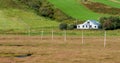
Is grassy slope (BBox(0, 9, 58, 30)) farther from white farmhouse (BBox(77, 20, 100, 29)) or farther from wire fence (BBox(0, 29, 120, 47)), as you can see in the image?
wire fence (BBox(0, 29, 120, 47))

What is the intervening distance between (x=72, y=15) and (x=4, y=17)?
60.3ft

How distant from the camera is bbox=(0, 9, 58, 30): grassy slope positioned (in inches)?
4156

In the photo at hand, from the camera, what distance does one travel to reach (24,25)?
107562 millimetres

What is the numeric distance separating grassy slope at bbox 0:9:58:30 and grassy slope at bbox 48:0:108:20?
8.46m

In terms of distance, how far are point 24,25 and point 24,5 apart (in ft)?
88.2

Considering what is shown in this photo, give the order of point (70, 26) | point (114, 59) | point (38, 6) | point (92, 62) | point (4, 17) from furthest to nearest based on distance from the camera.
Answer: point (38, 6) → point (4, 17) → point (70, 26) → point (114, 59) → point (92, 62)

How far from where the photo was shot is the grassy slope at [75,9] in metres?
120

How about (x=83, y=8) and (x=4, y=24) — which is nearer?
(x=4, y=24)

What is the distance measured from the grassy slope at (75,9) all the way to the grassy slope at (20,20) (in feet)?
27.8

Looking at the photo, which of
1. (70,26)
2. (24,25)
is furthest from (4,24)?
(70,26)

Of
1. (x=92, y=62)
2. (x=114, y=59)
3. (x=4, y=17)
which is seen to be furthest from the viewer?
(x=4, y=17)

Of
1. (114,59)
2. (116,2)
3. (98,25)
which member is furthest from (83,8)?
(114,59)

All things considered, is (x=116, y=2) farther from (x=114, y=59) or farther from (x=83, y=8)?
(x=114, y=59)

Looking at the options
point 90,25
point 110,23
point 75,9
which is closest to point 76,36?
point 110,23
